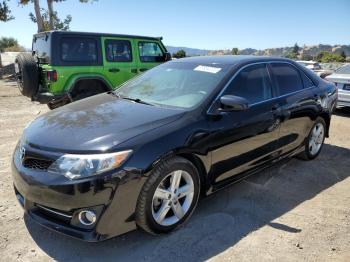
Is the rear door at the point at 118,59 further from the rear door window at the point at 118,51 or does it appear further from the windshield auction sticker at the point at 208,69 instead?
the windshield auction sticker at the point at 208,69

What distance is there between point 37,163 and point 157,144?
3.28 feet

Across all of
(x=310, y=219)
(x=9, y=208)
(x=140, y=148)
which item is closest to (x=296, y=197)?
(x=310, y=219)

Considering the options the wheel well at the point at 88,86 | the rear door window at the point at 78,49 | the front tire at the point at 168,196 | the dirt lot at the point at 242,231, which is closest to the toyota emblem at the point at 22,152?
the dirt lot at the point at 242,231

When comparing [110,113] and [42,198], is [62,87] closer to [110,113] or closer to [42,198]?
[110,113]

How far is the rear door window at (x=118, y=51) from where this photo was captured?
779cm

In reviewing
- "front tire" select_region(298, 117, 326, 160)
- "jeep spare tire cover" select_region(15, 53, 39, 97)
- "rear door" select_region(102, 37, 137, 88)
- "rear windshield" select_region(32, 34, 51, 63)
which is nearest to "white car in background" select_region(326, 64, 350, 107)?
"front tire" select_region(298, 117, 326, 160)

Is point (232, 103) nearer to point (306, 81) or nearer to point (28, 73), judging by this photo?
point (306, 81)

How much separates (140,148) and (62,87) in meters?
4.77

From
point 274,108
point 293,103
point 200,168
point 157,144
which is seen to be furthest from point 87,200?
point 293,103

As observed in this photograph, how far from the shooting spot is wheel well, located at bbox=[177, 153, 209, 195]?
3223 millimetres

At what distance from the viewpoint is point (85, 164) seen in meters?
2.71

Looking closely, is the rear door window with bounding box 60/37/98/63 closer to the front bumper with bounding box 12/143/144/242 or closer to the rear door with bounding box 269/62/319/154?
the rear door with bounding box 269/62/319/154

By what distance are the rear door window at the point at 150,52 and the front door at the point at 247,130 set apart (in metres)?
4.71

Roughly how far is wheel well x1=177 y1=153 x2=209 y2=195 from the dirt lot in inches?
12.5
